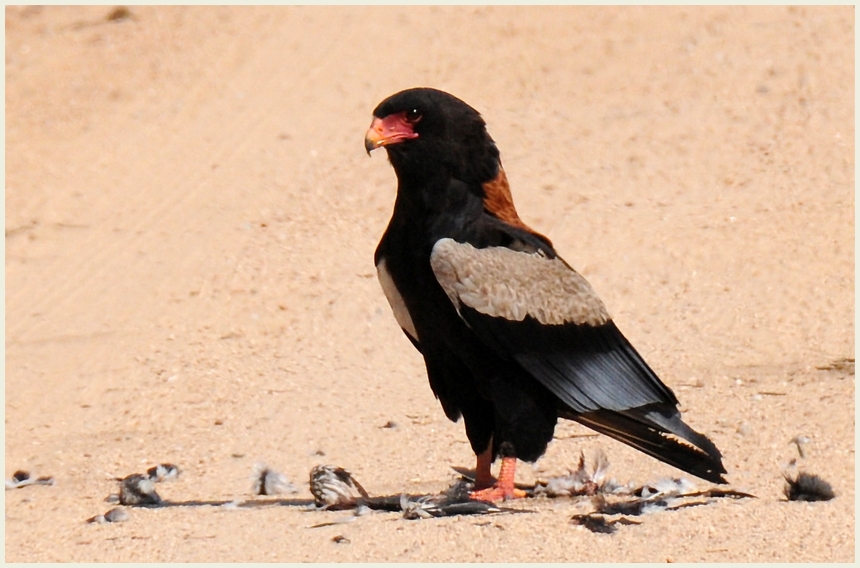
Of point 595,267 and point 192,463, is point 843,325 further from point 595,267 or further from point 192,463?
point 192,463

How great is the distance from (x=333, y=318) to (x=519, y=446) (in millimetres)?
3811

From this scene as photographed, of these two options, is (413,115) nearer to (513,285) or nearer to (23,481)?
(513,285)

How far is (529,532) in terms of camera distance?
208 inches

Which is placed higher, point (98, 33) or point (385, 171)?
point (98, 33)

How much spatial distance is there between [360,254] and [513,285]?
4.77 metres

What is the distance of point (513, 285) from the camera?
5.66 metres

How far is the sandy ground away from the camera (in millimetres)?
5965

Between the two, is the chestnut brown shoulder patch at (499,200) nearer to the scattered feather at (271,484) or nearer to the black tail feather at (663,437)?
the black tail feather at (663,437)

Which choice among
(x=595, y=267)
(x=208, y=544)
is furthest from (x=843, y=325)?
(x=208, y=544)

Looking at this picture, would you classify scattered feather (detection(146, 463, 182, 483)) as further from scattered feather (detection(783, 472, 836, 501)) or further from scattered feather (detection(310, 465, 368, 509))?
scattered feather (detection(783, 472, 836, 501))

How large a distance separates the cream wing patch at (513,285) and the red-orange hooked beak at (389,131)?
0.57m

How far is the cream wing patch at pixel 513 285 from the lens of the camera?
5488mm

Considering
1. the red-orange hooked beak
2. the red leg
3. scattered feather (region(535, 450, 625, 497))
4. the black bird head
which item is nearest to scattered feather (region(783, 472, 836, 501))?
scattered feather (region(535, 450, 625, 497))

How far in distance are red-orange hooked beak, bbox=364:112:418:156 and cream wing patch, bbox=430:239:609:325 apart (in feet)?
1.86
